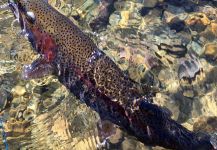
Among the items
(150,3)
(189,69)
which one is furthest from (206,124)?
(150,3)

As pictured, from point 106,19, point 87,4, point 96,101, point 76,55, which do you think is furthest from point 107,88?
point 87,4

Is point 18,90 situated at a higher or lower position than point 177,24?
lower

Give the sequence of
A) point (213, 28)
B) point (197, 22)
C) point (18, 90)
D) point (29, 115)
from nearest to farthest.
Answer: point (29, 115) → point (18, 90) → point (213, 28) → point (197, 22)

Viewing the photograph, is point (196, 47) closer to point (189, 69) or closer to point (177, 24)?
point (189, 69)

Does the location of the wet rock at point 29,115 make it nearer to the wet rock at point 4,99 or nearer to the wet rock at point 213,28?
the wet rock at point 4,99

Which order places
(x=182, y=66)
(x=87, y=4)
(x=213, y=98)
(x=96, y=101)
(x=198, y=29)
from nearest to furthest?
(x=96, y=101)
(x=213, y=98)
(x=182, y=66)
(x=198, y=29)
(x=87, y=4)

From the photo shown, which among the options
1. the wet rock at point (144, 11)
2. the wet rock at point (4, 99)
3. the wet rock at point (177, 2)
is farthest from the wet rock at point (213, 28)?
the wet rock at point (4, 99)

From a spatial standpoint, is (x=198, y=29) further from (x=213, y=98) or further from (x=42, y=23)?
(x=42, y=23)

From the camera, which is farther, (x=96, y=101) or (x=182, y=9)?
(x=182, y=9)
